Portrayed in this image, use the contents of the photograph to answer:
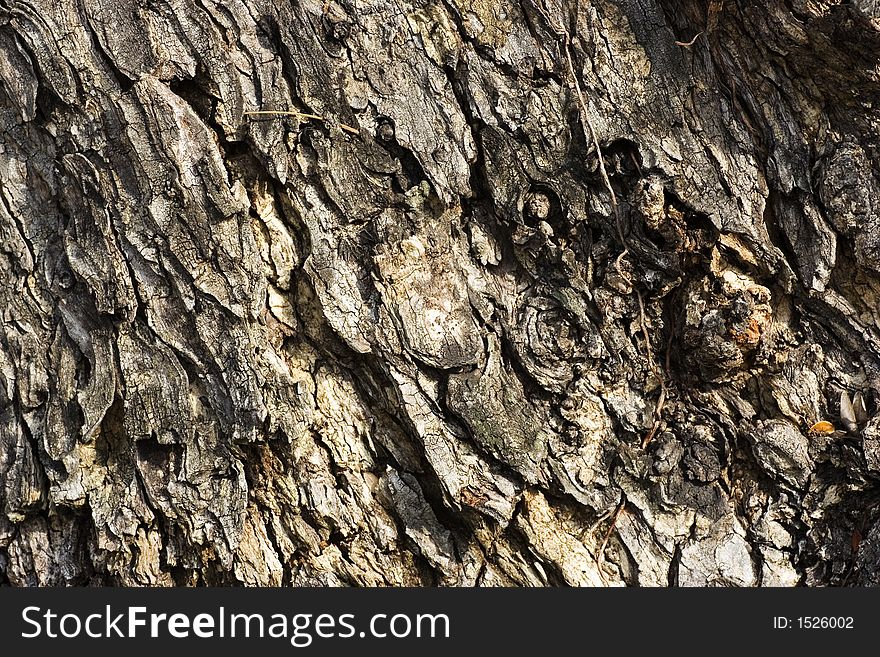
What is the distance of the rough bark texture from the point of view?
245 centimetres

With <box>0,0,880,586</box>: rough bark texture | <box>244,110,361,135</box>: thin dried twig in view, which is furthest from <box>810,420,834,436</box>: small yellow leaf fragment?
<box>244,110,361,135</box>: thin dried twig

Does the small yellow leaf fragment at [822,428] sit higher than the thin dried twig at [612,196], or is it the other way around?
the thin dried twig at [612,196]

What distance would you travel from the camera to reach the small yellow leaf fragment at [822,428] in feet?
8.13

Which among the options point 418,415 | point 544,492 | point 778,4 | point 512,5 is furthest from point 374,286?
point 778,4

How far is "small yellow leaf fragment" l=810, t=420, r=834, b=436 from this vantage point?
8.13 ft

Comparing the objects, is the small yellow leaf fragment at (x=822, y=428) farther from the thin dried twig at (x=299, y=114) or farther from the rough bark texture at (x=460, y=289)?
the thin dried twig at (x=299, y=114)

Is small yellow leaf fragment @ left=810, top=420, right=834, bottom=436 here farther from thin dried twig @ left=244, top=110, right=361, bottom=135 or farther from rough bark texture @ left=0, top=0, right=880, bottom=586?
thin dried twig @ left=244, top=110, right=361, bottom=135

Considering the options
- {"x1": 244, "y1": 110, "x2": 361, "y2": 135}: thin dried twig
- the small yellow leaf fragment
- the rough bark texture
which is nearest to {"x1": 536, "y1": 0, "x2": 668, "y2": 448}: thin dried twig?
the rough bark texture

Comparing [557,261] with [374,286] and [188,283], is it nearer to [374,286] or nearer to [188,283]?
[374,286]

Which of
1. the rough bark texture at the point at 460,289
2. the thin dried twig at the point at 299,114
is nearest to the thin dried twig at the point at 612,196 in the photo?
the rough bark texture at the point at 460,289

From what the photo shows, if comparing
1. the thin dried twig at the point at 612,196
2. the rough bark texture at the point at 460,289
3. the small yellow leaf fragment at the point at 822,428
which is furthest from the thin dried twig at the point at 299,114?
the small yellow leaf fragment at the point at 822,428

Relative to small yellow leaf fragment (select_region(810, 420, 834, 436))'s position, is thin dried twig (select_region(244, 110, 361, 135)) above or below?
above

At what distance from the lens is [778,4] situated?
7.77 feet

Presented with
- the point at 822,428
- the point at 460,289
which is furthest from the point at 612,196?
the point at 822,428
